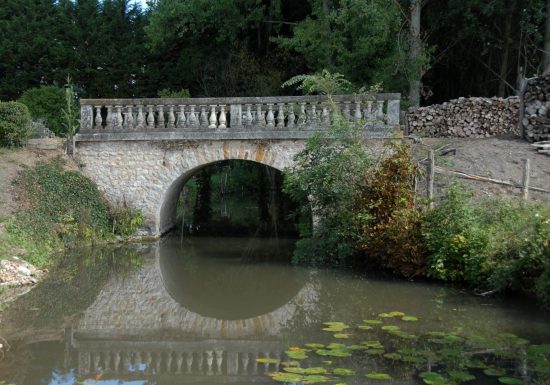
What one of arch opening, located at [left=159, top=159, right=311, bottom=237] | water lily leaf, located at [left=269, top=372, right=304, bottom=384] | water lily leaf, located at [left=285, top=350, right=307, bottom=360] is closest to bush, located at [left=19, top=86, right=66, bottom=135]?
arch opening, located at [left=159, top=159, right=311, bottom=237]

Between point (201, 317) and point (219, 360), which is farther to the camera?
point (201, 317)

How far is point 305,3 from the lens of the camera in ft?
79.6

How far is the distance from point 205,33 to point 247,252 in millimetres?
11779

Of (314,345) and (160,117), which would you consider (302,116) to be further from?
(314,345)

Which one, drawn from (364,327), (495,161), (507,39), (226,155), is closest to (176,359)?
(364,327)

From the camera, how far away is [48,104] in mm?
21375

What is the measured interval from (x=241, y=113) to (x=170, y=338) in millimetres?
7554

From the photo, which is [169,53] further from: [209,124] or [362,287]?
[362,287]

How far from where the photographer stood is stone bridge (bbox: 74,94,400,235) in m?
14.9

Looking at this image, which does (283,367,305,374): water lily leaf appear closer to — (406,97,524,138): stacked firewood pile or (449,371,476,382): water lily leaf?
(449,371,476,382): water lily leaf

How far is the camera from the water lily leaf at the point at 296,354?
7555 millimetres

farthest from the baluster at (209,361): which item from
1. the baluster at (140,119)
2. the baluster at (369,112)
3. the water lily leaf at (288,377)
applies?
the baluster at (140,119)

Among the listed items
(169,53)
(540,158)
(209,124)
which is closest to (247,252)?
(209,124)

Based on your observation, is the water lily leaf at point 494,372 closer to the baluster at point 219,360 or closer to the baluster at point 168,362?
the baluster at point 219,360
